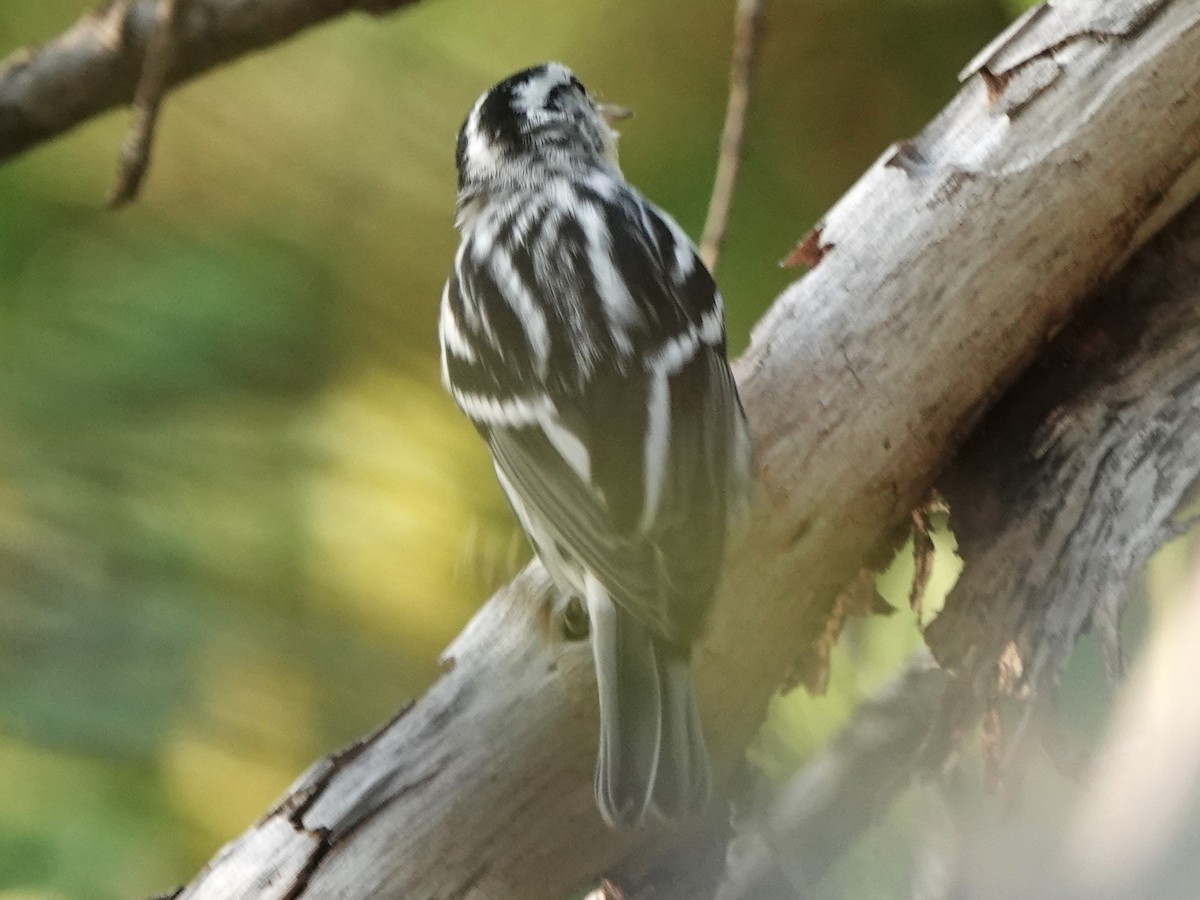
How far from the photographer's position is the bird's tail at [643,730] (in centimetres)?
79

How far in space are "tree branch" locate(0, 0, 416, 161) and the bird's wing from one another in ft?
1.66

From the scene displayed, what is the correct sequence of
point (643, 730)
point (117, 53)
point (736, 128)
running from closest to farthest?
point (643, 730), point (736, 128), point (117, 53)

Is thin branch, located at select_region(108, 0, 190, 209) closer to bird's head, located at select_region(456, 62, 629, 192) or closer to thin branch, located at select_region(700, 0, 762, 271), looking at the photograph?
bird's head, located at select_region(456, 62, 629, 192)

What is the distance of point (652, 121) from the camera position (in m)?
1.46

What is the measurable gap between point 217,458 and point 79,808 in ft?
1.57

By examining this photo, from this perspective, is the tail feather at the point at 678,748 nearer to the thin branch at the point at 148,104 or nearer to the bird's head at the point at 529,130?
the bird's head at the point at 529,130

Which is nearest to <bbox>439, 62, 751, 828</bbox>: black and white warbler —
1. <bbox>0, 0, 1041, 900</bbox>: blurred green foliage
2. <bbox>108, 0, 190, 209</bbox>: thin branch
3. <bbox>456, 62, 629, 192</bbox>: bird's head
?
<bbox>456, 62, 629, 192</bbox>: bird's head

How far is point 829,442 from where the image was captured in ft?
2.91

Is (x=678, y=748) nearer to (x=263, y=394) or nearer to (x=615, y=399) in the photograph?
(x=615, y=399)

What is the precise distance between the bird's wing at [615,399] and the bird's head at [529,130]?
0.17 metres


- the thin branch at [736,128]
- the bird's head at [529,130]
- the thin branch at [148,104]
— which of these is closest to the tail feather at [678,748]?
the thin branch at [736,128]

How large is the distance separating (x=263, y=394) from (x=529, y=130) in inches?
23.8

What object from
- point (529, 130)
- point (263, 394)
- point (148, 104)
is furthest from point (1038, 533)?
point (263, 394)

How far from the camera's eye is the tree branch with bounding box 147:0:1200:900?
869 mm
